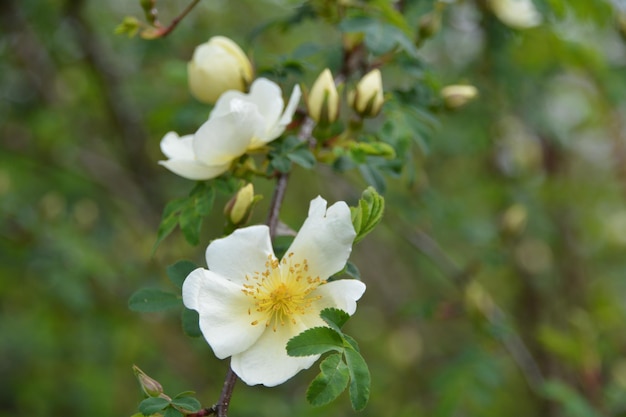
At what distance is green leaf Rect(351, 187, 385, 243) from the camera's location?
3.37ft

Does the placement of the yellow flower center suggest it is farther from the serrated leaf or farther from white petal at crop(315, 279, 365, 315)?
the serrated leaf

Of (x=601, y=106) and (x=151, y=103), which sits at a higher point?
(x=601, y=106)

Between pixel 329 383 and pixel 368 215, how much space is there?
0.80 ft

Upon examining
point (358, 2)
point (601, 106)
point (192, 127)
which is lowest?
point (601, 106)

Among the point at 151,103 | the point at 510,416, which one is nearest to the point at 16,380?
the point at 151,103

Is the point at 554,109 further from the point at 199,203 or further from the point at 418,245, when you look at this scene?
the point at 199,203

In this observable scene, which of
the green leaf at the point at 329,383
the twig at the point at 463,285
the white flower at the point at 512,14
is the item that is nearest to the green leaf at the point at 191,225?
the green leaf at the point at 329,383

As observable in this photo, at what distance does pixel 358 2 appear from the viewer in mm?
1553

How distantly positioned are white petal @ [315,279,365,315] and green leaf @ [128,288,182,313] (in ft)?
0.80

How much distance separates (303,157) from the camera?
1218mm

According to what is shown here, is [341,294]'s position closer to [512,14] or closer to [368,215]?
[368,215]

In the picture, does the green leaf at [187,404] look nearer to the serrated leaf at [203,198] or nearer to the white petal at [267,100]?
the serrated leaf at [203,198]

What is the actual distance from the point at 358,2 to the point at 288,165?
526 millimetres

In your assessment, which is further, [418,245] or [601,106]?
[601,106]
